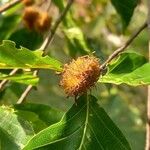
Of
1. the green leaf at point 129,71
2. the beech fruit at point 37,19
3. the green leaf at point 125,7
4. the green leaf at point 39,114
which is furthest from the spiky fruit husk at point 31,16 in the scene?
the green leaf at point 129,71

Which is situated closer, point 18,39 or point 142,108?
point 18,39

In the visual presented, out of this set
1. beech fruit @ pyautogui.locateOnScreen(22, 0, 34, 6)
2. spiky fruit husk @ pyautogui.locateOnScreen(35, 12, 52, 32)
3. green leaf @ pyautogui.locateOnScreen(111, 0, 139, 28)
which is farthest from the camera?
beech fruit @ pyautogui.locateOnScreen(22, 0, 34, 6)

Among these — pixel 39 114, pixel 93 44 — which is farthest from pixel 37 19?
pixel 39 114

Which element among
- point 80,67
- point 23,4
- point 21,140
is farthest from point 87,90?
point 23,4

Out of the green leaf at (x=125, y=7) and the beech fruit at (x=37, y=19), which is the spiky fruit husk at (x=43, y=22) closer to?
the beech fruit at (x=37, y=19)

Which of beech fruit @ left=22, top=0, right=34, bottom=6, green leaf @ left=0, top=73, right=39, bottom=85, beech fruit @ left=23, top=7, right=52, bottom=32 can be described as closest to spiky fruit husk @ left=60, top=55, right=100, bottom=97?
green leaf @ left=0, top=73, right=39, bottom=85

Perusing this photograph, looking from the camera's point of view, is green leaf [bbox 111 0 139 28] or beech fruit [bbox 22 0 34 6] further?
beech fruit [bbox 22 0 34 6]

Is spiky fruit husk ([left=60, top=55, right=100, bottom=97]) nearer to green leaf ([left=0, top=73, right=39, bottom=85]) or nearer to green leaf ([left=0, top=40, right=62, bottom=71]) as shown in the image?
green leaf ([left=0, top=40, right=62, bottom=71])

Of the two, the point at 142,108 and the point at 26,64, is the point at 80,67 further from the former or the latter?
the point at 142,108
